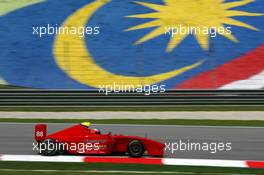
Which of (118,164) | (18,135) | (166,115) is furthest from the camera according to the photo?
(166,115)

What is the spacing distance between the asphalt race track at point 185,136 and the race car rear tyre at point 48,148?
57cm

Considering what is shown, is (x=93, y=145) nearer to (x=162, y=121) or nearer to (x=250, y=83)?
(x=162, y=121)

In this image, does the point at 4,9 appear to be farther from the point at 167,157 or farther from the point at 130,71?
the point at 167,157

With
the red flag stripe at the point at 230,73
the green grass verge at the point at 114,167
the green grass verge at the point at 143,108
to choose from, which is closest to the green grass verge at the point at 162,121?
the green grass verge at the point at 143,108

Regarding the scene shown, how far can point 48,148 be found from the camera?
9609 millimetres

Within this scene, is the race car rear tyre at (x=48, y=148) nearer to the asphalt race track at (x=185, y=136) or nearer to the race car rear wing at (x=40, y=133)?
the race car rear wing at (x=40, y=133)

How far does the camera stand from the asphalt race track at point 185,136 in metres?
10.1

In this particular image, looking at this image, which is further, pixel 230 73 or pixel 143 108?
pixel 230 73

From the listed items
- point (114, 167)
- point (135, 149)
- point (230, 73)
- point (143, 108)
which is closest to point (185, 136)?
point (135, 149)

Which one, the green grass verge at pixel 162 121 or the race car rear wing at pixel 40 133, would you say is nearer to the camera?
the race car rear wing at pixel 40 133

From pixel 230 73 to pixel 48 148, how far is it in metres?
12.9

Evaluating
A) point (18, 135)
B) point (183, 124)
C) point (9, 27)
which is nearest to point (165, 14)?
point (9, 27)

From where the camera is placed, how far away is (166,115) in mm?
16922

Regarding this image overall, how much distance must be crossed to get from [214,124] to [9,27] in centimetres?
1123
